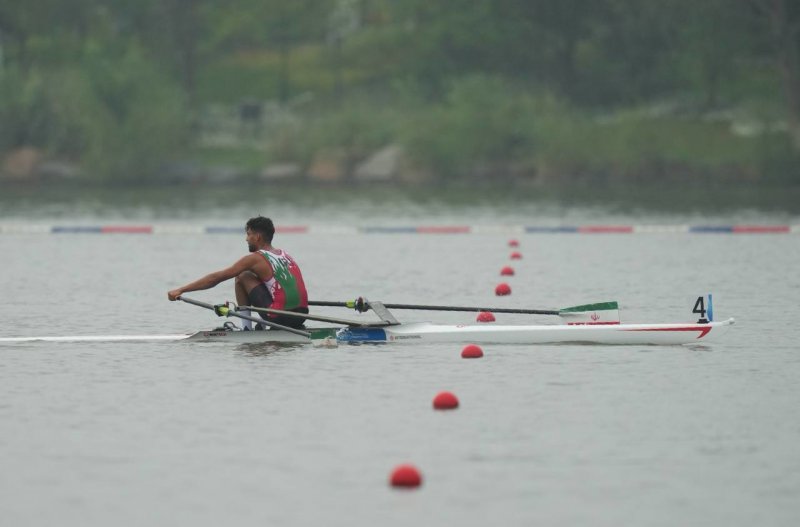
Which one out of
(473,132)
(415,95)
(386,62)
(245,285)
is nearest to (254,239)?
(245,285)

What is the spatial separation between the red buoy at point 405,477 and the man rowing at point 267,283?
7.23m

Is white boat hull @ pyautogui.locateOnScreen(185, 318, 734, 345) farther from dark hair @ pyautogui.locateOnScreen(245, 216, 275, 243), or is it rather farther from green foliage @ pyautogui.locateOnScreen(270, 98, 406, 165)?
green foliage @ pyautogui.locateOnScreen(270, 98, 406, 165)

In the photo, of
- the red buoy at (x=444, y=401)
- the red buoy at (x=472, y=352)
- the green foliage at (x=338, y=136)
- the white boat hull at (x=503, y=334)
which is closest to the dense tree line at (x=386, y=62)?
the green foliage at (x=338, y=136)

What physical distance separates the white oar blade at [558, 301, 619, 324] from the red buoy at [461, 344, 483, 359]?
1420mm

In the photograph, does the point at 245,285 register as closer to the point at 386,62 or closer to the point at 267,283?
the point at 267,283

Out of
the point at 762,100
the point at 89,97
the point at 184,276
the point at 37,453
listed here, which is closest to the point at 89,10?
the point at 89,97

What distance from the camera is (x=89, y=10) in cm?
9425

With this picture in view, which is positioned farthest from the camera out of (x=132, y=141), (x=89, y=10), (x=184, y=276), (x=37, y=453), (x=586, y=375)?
(x=89, y=10)

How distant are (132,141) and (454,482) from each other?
6474cm

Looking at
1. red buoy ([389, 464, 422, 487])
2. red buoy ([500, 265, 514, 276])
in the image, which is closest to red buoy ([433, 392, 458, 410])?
red buoy ([389, 464, 422, 487])

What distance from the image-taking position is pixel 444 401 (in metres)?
15.5

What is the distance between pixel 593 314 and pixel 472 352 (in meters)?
1.69

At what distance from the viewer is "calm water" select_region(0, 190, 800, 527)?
11930 millimetres

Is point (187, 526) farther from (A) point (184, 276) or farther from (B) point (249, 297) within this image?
(A) point (184, 276)
